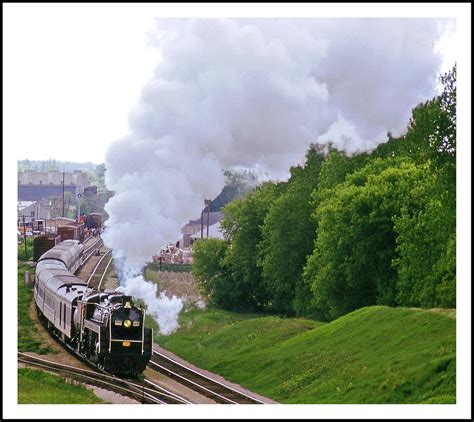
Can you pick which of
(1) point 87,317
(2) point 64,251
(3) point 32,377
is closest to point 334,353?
(1) point 87,317

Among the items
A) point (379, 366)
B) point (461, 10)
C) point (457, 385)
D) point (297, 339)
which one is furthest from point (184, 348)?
point (461, 10)

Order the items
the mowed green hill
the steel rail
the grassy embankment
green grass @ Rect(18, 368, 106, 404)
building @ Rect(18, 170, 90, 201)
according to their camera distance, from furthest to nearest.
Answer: building @ Rect(18, 170, 90, 201), the steel rail, the mowed green hill, the grassy embankment, green grass @ Rect(18, 368, 106, 404)

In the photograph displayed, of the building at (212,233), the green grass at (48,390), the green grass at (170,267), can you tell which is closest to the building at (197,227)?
the building at (212,233)

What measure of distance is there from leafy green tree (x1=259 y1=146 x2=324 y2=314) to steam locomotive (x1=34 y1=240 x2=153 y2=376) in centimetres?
390

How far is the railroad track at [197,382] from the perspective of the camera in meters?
29.9

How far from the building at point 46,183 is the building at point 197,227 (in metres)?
2.57

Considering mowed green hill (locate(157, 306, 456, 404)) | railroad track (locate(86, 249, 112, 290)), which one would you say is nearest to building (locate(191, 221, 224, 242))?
mowed green hill (locate(157, 306, 456, 404))

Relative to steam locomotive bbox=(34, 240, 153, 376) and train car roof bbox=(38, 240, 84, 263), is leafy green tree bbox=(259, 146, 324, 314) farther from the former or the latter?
train car roof bbox=(38, 240, 84, 263)

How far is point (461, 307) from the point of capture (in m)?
30.3

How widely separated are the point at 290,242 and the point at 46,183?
680cm

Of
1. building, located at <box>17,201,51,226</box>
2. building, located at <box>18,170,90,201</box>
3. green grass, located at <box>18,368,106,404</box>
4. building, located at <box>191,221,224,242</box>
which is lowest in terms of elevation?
green grass, located at <box>18,368,106,404</box>

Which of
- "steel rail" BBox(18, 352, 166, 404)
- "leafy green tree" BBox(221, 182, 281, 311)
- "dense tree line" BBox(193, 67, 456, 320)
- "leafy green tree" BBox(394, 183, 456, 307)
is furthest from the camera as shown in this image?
"leafy green tree" BBox(221, 182, 281, 311)

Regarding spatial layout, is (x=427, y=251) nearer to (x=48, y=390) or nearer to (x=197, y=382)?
(x=197, y=382)

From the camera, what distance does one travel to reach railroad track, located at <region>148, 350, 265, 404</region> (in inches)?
1179
